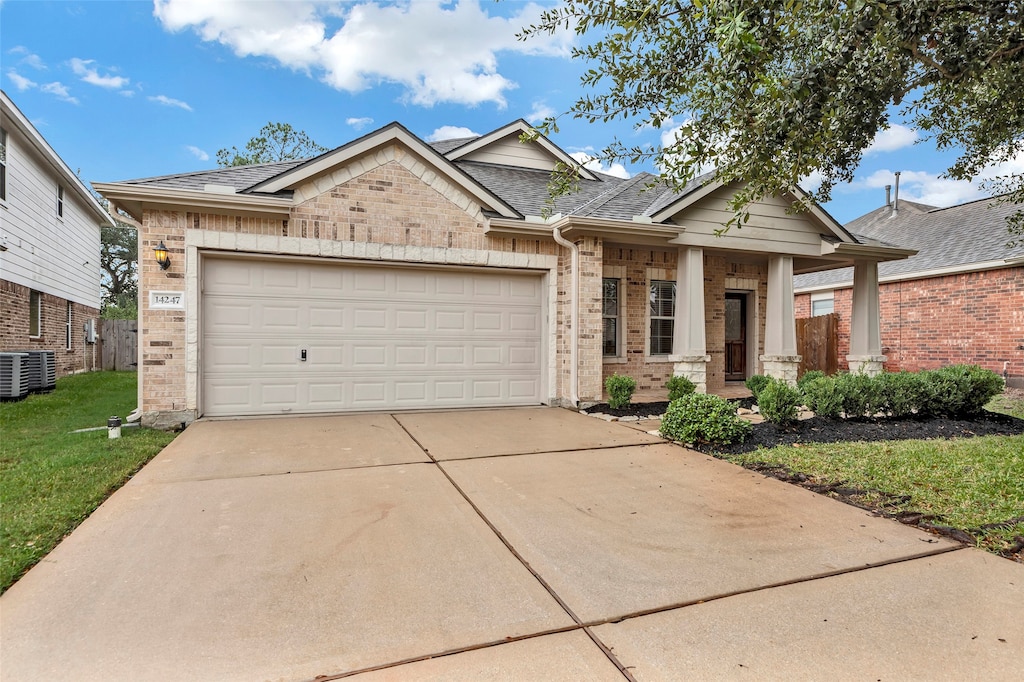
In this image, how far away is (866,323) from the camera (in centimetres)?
1035

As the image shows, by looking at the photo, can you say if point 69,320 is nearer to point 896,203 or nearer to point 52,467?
point 52,467

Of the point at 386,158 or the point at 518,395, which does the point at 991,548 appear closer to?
the point at 518,395

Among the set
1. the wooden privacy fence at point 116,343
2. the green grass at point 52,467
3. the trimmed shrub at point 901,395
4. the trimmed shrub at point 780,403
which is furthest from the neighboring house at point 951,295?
the wooden privacy fence at point 116,343

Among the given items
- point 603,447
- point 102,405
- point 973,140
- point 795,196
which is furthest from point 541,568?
point 102,405

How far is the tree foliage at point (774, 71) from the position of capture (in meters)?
4.42

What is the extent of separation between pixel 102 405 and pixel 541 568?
1001cm

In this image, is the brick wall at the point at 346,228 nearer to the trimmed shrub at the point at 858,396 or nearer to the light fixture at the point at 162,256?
the light fixture at the point at 162,256

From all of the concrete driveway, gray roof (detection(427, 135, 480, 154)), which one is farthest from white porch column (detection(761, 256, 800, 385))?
gray roof (detection(427, 135, 480, 154))

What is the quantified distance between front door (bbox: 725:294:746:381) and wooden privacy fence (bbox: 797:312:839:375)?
384cm

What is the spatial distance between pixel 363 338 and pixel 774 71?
642cm

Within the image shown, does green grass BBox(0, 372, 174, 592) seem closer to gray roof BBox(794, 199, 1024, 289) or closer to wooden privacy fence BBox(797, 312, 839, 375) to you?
gray roof BBox(794, 199, 1024, 289)

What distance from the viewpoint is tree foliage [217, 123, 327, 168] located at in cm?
2428

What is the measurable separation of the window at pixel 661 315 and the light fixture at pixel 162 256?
8.18m

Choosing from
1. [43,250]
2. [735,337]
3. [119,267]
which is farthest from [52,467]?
[119,267]
